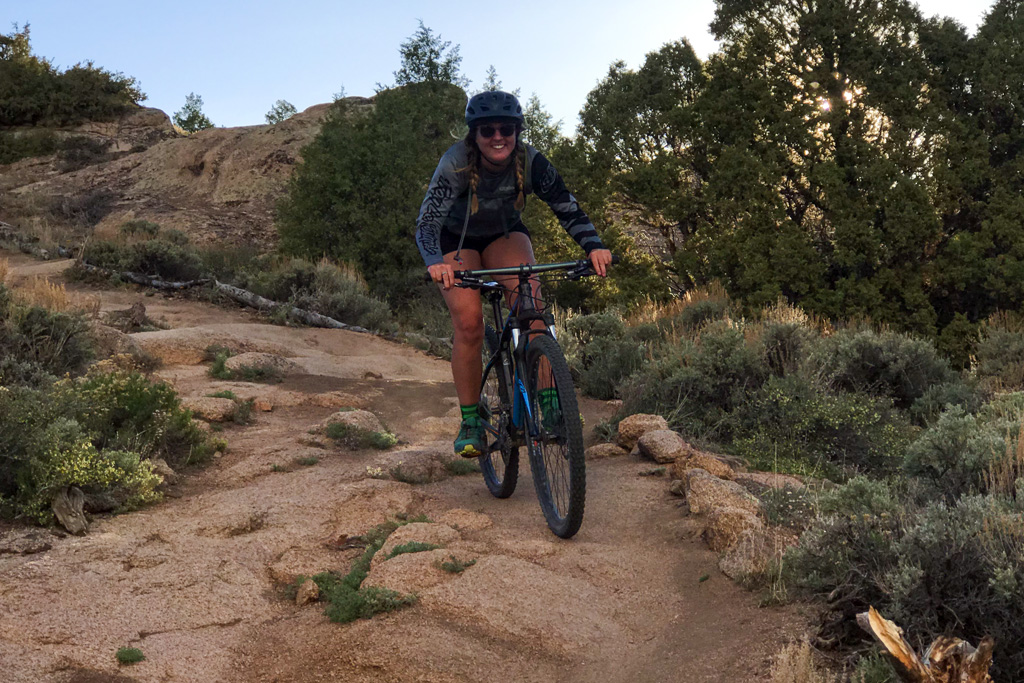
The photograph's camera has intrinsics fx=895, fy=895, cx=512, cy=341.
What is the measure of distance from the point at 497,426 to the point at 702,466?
1.31m

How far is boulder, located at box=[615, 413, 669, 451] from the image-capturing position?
6.37 meters

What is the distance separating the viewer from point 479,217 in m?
4.99

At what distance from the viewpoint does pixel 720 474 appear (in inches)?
210

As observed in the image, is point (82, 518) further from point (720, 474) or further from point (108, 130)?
point (108, 130)

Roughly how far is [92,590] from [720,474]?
11.1ft

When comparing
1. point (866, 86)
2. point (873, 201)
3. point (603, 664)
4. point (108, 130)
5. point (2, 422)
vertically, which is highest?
point (108, 130)

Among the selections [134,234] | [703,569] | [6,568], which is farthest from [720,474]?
[134,234]

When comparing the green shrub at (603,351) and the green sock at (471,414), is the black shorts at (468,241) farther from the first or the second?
the green shrub at (603,351)

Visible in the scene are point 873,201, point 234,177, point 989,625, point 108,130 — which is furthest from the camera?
point 108,130

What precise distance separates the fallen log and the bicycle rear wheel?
2578 mm

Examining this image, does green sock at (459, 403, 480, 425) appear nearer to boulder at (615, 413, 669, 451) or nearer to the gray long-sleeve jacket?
the gray long-sleeve jacket

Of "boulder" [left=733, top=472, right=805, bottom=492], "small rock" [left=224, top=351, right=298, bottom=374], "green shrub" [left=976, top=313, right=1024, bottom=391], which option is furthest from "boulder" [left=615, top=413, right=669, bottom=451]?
"green shrub" [left=976, top=313, right=1024, bottom=391]

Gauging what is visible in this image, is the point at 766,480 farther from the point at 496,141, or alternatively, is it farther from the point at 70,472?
the point at 70,472

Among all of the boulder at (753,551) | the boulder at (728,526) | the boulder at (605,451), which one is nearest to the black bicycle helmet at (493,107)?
the boulder at (728,526)
